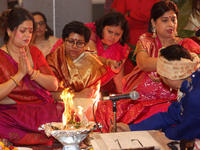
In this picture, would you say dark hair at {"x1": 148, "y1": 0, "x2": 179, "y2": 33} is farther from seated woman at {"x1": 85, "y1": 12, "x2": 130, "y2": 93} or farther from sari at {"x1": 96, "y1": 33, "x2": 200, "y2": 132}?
seated woman at {"x1": 85, "y1": 12, "x2": 130, "y2": 93}

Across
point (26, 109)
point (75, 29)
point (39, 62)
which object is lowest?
point (26, 109)

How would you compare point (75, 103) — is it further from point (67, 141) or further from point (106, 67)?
point (67, 141)

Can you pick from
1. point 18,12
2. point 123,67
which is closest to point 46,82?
point 18,12

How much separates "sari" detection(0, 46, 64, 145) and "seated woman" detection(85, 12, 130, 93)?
1.17 metres

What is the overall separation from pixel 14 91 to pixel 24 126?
400 millimetres

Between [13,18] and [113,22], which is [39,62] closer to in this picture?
[13,18]

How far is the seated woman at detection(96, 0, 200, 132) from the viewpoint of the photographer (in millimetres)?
3170

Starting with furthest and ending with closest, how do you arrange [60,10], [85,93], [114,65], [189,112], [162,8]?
[60,10] < [114,65] < [85,93] < [162,8] < [189,112]

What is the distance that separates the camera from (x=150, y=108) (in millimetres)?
3131

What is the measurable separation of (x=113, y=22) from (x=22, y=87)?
1.68m

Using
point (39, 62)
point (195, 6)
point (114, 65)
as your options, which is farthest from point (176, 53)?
point (195, 6)

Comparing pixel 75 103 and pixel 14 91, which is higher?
pixel 14 91

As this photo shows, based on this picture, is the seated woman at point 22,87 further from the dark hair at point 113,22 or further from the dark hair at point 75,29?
the dark hair at point 113,22

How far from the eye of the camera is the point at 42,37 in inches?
199
